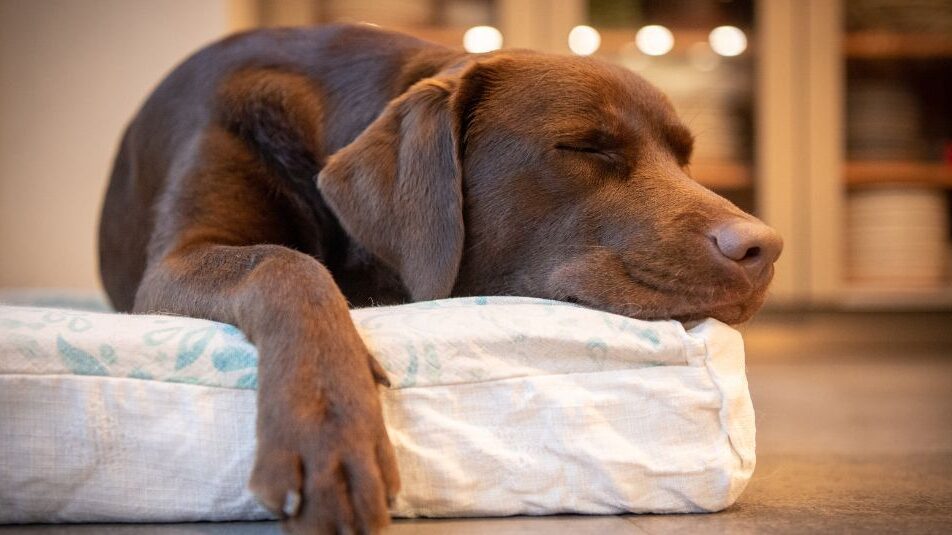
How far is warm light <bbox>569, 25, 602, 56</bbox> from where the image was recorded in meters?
3.80

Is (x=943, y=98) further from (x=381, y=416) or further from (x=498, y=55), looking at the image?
(x=381, y=416)

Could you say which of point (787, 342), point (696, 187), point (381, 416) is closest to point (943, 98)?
point (787, 342)

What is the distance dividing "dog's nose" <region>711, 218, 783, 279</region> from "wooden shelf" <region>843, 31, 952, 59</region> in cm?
301

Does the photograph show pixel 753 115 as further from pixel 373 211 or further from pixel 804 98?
pixel 373 211

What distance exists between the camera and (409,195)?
1394 millimetres

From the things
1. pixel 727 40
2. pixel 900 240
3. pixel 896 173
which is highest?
pixel 727 40

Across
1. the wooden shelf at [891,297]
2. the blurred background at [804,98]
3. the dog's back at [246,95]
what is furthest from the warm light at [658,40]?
the dog's back at [246,95]

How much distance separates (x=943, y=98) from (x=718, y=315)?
131 inches

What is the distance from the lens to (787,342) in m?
4.00

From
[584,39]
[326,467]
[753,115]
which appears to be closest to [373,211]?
[326,467]

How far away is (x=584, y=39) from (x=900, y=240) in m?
1.48

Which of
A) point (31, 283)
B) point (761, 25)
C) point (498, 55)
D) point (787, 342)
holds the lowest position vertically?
point (787, 342)

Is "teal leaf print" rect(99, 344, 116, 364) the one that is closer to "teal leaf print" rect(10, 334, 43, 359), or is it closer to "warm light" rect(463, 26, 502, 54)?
"teal leaf print" rect(10, 334, 43, 359)

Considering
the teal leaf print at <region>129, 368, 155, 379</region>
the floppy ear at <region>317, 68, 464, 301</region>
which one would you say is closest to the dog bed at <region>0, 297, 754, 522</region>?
the teal leaf print at <region>129, 368, 155, 379</region>
